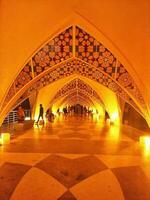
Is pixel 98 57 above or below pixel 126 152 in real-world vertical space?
above

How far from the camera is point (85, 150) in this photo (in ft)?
19.5

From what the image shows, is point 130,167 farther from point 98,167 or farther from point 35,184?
point 35,184

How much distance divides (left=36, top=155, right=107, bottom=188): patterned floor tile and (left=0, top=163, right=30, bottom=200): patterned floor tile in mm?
360

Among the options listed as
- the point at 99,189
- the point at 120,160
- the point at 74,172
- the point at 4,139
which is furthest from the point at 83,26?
the point at 99,189

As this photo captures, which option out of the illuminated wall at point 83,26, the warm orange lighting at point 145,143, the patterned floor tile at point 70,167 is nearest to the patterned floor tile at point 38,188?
the patterned floor tile at point 70,167

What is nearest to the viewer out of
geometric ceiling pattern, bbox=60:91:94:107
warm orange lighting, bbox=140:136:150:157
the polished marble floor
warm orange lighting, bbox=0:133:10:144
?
the polished marble floor

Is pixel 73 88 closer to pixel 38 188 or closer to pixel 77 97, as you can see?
pixel 77 97

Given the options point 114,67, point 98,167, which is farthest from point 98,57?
point 98,167

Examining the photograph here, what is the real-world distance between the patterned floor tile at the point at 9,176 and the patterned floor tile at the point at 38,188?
0.08 meters

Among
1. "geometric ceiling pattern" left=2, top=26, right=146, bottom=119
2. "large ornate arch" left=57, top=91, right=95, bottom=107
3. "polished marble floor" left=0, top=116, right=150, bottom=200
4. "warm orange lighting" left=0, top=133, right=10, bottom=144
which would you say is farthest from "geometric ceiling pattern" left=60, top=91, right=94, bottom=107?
"polished marble floor" left=0, top=116, right=150, bottom=200

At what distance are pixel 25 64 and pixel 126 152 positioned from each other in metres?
3.20

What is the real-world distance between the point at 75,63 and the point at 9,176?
4231 mm

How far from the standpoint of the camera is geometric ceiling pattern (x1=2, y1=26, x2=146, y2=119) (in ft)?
20.7

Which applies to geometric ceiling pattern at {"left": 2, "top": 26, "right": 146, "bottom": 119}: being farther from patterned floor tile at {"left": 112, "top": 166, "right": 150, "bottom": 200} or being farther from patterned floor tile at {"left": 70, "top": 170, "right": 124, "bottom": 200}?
patterned floor tile at {"left": 70, "top": 170, "right": 124, "bottom": 200}
